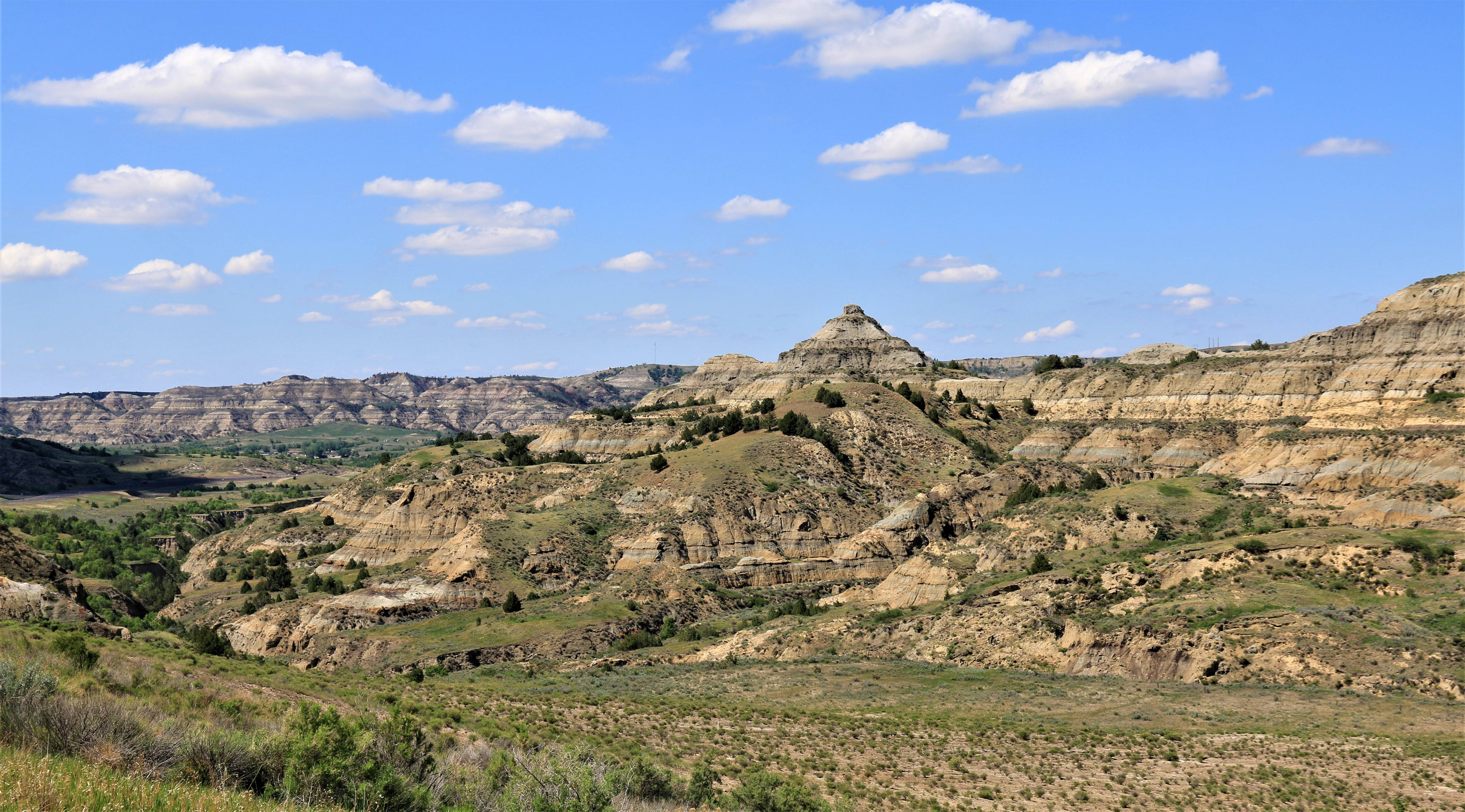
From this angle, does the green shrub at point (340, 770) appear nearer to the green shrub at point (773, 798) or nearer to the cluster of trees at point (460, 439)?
the green shrub at point (773, 798)

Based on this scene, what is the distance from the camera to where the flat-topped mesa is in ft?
602

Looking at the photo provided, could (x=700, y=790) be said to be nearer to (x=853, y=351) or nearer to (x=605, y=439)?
(x=605, y=439)

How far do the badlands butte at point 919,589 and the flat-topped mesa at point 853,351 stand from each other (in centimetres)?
2387

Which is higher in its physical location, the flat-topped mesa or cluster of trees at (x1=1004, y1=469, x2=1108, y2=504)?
the flat-topped mesa

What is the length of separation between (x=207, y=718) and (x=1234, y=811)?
3208 centimetres

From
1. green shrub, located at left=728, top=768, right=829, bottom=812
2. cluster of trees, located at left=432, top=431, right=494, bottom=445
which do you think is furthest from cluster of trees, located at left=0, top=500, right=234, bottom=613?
green shrub, located at left=728, top=768, right=829, bottom=812

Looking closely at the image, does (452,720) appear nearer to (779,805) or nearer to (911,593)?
(779,805)

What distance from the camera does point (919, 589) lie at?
78.3 m

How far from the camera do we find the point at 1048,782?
1521 inches

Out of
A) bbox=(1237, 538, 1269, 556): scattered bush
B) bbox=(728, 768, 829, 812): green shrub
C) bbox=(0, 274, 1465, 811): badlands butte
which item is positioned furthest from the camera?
bbox=(1237, 538, 1269, 556): scattered bush

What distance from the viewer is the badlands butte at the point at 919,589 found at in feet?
132

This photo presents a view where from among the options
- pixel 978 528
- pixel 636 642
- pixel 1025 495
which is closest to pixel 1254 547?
pixel 978 528

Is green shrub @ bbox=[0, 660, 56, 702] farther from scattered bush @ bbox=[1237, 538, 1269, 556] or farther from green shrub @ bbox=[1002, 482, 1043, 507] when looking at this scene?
green shrub @ bbox=[1002, 482, 1043, 507]

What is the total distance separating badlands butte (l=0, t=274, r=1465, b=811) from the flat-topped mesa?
78.3 feet
